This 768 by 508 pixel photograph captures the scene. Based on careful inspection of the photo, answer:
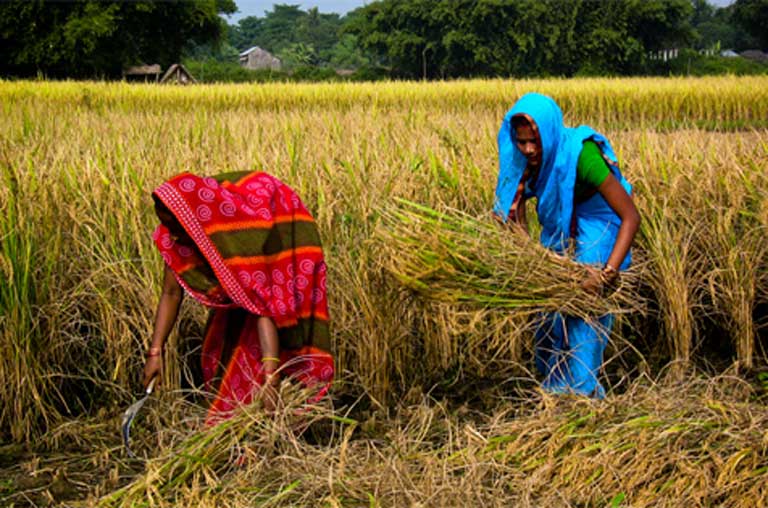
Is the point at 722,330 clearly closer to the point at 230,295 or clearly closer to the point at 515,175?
the point at 515,175

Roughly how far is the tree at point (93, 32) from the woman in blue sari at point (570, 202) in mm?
27269

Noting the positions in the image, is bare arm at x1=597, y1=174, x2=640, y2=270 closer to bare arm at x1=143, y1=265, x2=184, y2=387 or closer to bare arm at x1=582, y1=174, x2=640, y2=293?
bare arm at x1=582, y1=174, x2=640, y2=293

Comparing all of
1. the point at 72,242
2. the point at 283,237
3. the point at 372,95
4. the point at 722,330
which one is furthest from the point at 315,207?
the point at 372,95

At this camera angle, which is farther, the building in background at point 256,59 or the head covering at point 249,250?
the building in background at point 256,59

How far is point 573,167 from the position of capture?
2.98 m

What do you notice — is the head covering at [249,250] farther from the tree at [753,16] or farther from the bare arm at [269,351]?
the tree at [753,16]

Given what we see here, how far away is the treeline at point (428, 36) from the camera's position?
30062mm

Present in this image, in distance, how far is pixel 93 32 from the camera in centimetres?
2827

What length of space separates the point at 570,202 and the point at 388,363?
0.92 metres

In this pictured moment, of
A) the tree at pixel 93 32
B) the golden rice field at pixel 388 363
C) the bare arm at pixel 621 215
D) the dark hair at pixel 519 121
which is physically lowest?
the golden rice field at pixel 388 363

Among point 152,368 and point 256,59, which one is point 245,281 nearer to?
point 152,368

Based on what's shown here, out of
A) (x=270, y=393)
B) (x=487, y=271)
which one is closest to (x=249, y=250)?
(x=270, y=393)

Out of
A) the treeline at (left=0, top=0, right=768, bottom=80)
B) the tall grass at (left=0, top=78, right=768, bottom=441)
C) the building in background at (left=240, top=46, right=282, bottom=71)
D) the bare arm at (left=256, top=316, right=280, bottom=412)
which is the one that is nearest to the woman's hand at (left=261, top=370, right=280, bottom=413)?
the bare arm at (left=256, top=316, right=280, bottom=412)

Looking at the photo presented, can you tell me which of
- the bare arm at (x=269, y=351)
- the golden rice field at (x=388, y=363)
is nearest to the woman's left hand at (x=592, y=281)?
the golden rice field at (x=388, y=363)
